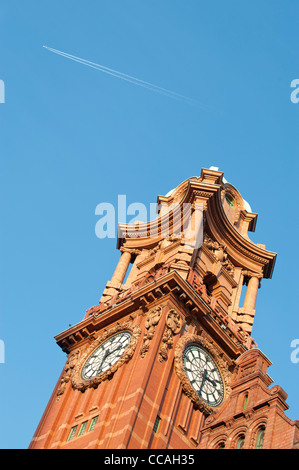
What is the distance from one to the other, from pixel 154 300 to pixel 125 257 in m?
11.5

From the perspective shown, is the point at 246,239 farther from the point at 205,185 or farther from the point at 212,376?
the point at 212,376

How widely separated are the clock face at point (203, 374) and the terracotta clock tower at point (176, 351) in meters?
0.08

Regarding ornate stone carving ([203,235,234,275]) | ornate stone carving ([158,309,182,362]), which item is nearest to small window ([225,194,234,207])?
ornate stone carving ([203,235,234,275])

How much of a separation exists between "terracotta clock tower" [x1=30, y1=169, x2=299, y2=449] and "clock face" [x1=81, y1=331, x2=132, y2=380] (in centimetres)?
8

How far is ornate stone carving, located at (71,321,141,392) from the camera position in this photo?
43531 millimetres

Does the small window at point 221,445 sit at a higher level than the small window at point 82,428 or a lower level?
lower

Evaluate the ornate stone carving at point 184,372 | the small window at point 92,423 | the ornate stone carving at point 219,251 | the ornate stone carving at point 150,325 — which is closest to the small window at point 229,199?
the ornate stone carving at point 219,251

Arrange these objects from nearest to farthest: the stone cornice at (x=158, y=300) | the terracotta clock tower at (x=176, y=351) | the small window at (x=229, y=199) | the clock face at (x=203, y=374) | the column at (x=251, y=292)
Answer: the terracotta clock tower at (x=176, y=351) → the clock face at (x=203, y=374) → the stone cornice at (x=158, y=300) → the column at (x=251, y=292) → the small window at (x=229, y=199)

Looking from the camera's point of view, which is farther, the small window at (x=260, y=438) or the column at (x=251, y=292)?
the column at (x=251, y=292)

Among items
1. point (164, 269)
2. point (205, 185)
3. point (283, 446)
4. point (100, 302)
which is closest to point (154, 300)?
point (164, 269)

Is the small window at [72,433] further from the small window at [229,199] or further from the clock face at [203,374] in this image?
the small window at [229,199]

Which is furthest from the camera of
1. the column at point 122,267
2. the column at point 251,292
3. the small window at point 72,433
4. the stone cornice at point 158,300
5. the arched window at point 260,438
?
the column at point 122,267

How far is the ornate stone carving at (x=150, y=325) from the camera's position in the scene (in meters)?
43.0

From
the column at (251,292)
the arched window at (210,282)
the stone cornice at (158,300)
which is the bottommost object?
the stone cornice at (158,300)
